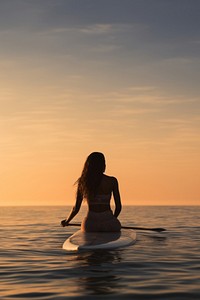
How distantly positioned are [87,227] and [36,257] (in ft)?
5.83

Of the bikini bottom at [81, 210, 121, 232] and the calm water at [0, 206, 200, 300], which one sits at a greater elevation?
the bikini bottom at [81, 210, 121, 232]

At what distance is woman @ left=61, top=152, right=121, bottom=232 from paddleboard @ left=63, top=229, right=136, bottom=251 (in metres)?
0.24

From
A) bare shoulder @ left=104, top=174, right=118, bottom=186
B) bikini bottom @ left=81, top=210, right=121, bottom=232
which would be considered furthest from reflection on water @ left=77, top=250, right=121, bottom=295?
bare shoulder @ left=104, top=174, right=118, bottom=186

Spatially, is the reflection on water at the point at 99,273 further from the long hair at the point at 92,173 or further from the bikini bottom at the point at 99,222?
the long hair at the point at 92,173

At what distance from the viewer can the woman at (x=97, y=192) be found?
39.2 ft

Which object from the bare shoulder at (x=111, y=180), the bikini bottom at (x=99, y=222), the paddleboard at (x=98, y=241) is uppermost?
the bare shoulder at (x=111, y=180)

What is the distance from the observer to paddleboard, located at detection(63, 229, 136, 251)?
10.9 meters

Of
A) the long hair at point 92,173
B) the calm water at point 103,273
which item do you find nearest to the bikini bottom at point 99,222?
the long hair at point 92,173

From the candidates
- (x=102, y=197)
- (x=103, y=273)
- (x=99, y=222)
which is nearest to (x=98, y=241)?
(x=99, y=222)

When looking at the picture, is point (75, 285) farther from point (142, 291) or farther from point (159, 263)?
point (159, 263)

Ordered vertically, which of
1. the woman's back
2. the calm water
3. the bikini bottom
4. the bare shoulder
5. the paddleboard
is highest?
the bare shoulder

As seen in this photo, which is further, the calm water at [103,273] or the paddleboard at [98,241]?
the paddleboard at [98,241]

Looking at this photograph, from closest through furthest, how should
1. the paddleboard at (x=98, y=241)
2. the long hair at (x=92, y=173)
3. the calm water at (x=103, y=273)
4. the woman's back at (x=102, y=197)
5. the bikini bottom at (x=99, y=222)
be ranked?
1. the calm water at (x=103, y=273)
2. the paddleboard at (x=98, y=241)
3. the long hair at (x=92, y=173)
4. the woman's back at (x=102, y=197)
5. the bikini bottom at (x=99, y=222)

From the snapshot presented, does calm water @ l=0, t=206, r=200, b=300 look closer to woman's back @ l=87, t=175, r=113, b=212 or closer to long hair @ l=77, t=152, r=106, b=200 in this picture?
woman's back @ l=87, t=175, r=113, b=212
